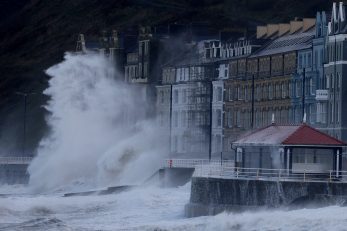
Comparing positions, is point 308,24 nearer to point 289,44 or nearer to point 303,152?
point 289,44

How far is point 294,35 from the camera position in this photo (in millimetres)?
129375

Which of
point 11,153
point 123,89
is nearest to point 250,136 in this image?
point 123,89

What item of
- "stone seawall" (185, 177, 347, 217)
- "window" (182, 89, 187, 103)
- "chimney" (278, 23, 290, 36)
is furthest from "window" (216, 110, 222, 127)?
"stone seawall" (185, 177, 347, 217)

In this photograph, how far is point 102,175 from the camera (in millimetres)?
125500

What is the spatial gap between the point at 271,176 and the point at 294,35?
47.1 meters

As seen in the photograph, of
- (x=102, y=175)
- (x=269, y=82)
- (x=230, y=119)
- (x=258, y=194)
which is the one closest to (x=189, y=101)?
(x=230, y=119)

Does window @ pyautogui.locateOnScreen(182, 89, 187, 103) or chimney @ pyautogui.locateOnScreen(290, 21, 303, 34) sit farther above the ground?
chimney @ pyautogui.locateOnScreen(290, 21, 303, 34)

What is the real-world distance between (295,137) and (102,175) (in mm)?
43663

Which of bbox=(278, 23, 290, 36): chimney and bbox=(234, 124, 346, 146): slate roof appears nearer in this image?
bbox=(234, 124, 346, 146): slate roof

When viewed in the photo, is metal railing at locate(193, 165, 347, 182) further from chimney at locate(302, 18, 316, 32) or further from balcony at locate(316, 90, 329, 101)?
chimney at locate(302, 18, 316, 32)

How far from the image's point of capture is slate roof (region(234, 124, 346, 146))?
8281cm

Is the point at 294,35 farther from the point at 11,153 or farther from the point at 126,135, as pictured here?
the point at 11,153

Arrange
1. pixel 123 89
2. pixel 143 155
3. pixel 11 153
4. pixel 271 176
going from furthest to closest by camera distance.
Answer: pixel 11 153 → pixel 123 89 → pixel 143 155 → pixel 271 176

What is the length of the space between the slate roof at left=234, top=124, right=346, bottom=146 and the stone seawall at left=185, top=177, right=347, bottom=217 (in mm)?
2359
